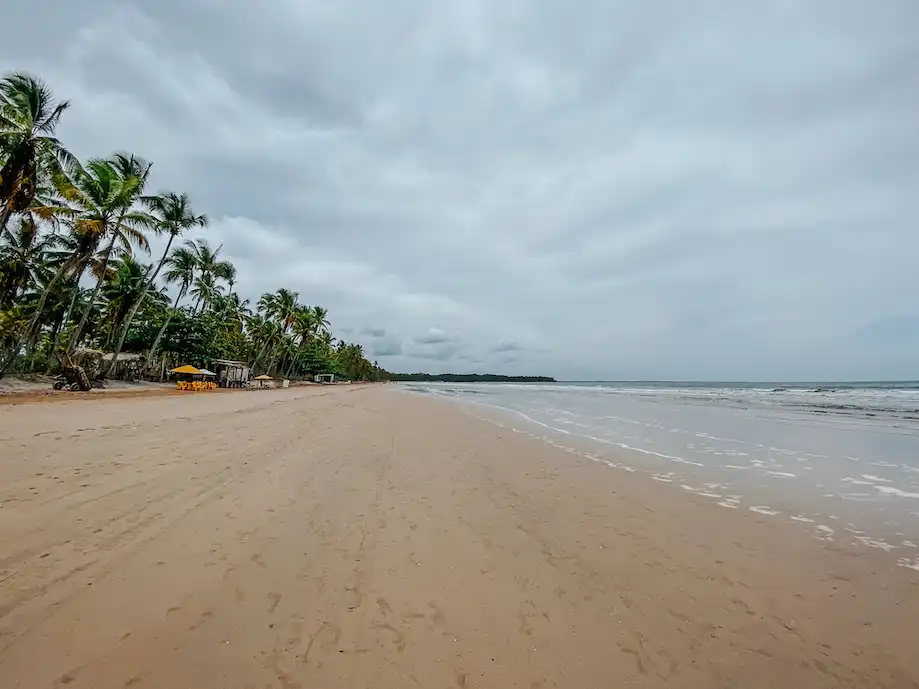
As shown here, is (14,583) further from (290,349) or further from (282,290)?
(290,349)

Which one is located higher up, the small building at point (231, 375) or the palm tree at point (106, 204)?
the palm tree at point (106, 204)

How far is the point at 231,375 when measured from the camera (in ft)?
158

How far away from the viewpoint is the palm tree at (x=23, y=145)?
1811 centimetres

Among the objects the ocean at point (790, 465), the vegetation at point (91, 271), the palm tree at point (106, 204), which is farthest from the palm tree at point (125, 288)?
the ocean at point (790, 465)

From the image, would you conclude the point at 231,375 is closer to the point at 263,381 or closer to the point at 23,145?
the point at 263,381

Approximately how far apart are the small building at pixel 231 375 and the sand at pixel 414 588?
4482 centimetres

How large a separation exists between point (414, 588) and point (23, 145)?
2540 cm

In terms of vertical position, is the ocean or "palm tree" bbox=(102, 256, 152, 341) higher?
"palm tree" bbox=(102, 256, 152, 341)

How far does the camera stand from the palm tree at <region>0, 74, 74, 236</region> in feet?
59.4

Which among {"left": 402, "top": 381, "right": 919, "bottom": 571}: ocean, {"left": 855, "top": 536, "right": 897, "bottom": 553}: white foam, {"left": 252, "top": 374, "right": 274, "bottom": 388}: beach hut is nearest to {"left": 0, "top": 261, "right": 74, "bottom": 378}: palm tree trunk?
{"left": 252, "top": 374, "right": 274, "bottom": 388}: beach hut

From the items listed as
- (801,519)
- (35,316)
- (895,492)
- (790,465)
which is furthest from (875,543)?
(35,316)

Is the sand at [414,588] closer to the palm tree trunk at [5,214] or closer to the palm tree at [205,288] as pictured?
the palm tree trunk at [5,214]

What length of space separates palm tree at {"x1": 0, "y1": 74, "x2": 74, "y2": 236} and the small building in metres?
29.3

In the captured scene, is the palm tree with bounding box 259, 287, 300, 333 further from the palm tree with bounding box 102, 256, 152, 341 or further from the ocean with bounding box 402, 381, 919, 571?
the ocean with bounding box 402, 381, 919, 571
